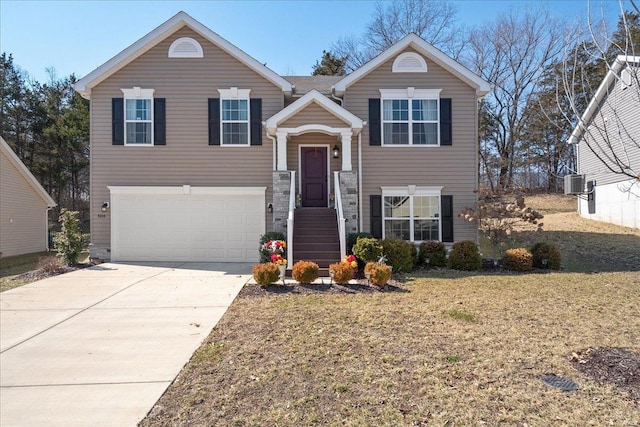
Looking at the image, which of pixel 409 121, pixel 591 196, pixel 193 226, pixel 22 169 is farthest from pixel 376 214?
pixel 22 169

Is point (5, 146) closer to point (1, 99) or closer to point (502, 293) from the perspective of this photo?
point (1, 99)

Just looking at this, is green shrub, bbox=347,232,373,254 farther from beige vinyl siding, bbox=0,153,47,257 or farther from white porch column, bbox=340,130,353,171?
beige vinyl siding, bbox=0,153,47,257

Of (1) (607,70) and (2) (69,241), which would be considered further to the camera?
(2) (69,241)

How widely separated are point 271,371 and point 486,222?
32.3 ft

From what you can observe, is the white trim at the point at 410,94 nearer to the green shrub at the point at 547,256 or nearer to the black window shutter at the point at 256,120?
the black window shutter at the point at 256,120

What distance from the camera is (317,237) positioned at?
1096cm

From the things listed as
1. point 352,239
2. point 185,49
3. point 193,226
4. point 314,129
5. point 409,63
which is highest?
point 185,49

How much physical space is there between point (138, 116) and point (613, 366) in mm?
13476

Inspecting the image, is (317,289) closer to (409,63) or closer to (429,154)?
(429,154)

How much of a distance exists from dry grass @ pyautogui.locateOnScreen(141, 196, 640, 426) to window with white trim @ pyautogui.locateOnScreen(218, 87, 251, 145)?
6.78m

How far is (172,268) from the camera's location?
1141 cm

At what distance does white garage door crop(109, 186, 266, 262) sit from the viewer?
1273 centimetres

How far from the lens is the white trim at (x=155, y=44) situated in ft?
40.9

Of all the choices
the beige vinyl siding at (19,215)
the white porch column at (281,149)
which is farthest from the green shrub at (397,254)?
the beige vinyl siding at (19,215)
